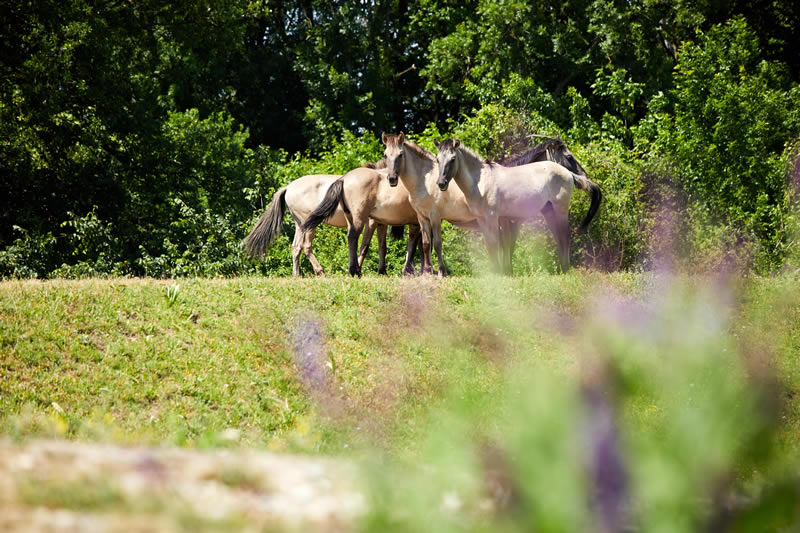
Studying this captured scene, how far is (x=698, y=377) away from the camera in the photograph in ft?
6.37

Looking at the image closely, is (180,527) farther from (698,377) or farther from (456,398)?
(698,377)

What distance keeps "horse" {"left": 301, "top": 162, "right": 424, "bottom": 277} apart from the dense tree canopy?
14.6 feet

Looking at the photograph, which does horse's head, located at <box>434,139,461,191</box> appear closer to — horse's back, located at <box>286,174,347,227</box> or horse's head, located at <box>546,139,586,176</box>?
horse's head, located at <box>546,139,586,176</box>

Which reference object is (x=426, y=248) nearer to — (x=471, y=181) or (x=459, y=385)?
(x=471, y=181)

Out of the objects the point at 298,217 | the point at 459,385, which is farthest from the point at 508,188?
the point at 459,385

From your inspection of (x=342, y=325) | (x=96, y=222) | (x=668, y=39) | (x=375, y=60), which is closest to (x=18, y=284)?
(x=342, y=325)

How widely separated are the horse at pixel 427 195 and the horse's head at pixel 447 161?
0.44m

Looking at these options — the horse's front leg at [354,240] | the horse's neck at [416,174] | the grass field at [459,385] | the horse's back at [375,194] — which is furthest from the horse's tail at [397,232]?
the grass field at [459,385]

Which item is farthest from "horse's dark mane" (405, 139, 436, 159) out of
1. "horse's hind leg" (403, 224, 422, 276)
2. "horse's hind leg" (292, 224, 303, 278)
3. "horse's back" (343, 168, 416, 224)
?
"horse's hind leg" (292, 224, 303, 278)

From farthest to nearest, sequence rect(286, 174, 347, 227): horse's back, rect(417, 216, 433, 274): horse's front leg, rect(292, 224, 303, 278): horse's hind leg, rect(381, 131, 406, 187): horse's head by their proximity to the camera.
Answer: rect(286, 174, 347, 227): horse's back, rect(292, 224, 303, 278): horse's hind leg, rect(417, 216, 433, 274): horse's front leg, rect(381, 131, 406, 187): horse's head

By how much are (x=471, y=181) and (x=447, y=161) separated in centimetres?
82

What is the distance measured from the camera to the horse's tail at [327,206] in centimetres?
1466

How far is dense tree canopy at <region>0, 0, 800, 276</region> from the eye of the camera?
18859 millimetres

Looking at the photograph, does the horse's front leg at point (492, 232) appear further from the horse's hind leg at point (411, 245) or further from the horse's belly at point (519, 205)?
the horse's hind leg at point (411, 245)
